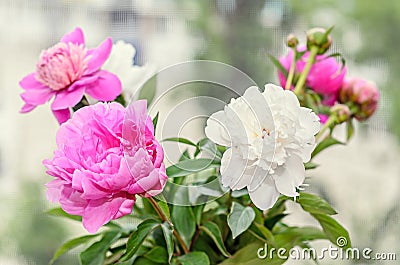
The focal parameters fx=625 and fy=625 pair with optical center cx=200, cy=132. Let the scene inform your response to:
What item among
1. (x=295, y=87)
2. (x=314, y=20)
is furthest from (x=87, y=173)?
(x=314, y=20)

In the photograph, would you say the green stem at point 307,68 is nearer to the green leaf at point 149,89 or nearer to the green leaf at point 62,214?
the green leaf at point 149,89

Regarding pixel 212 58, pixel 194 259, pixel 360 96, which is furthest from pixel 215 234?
pixel 212 58

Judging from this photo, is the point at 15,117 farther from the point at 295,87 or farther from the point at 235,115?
the point at 235,115

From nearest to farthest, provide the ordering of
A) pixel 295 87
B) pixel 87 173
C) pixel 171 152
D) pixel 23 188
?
pixel 87 173 < pixel 171 152 < pixel 295 87 < pixel 23 188

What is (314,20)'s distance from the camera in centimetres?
147

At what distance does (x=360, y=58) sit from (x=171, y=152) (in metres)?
1.02

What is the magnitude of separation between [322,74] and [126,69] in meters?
0.21

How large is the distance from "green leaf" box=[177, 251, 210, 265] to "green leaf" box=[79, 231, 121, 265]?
0.07 m

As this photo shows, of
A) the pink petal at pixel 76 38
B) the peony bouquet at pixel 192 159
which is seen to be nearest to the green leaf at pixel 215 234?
the peony bouquet at pixel 192 159

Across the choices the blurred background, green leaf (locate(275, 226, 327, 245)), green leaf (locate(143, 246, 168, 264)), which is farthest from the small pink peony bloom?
the blurred background

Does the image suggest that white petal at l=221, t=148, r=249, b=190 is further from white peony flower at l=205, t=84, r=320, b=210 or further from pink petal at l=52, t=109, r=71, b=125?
pink petal at l=52, t=109, r=71, b=125


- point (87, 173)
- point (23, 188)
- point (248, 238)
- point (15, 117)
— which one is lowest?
point (23, 188)

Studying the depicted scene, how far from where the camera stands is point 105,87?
57cm

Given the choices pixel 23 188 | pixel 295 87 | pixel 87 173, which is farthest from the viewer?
pixel 23 188
